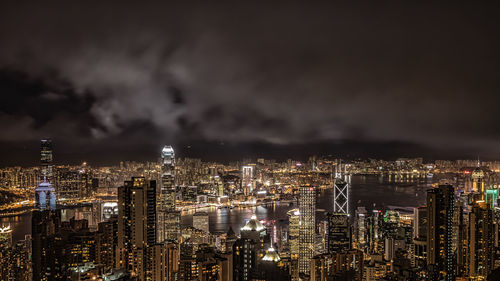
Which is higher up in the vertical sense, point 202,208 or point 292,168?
point 292,168

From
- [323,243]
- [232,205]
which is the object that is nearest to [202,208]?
[232,205]

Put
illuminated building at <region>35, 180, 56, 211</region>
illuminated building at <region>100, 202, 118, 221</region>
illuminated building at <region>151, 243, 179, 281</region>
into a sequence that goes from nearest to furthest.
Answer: illuminated building at <region>151, 243, 179, 281</region> < illuminated building at <region>100, 202, 118, 221</region> < illuminated building at <region>35, 180, 56, 211</region>

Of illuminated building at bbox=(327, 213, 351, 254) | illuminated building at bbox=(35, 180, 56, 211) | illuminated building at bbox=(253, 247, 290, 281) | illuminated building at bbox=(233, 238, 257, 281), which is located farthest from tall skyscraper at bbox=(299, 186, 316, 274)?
illuminated building at bbox=(35, 180, 56, 211)

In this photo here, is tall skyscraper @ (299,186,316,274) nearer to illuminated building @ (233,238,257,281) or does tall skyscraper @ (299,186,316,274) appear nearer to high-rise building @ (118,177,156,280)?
illuminated building @ (233,238,257,281)

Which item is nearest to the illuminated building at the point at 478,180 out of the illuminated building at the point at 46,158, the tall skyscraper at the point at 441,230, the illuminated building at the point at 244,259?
the tall skyscraper at the point at 441,230

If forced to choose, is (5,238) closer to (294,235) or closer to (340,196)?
(294,235)

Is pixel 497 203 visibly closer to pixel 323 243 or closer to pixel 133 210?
pixel 323 243

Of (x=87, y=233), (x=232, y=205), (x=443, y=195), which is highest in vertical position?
(x=443, y=195)

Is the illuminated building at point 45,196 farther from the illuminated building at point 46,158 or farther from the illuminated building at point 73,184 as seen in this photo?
the illuminated building at point 46,158
